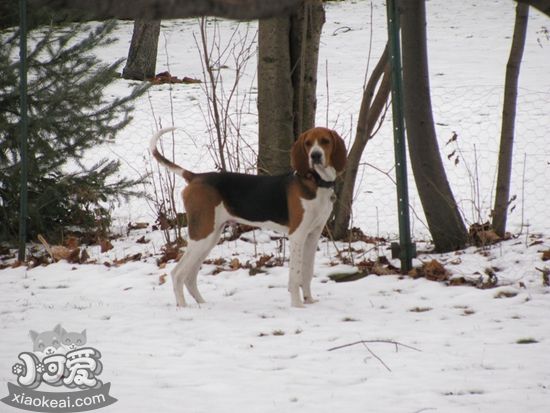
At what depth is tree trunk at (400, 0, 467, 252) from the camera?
6543 millimetres

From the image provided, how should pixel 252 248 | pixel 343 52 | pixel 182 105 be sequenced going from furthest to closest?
1. pixel 343 52
2. pixel 182 105
3. pixel 252 248

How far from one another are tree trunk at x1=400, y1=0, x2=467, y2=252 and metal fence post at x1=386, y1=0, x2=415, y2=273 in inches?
15.0

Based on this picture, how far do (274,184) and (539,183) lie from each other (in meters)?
5.80

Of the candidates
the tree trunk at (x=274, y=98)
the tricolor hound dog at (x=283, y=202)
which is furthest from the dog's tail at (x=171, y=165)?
the tree trunk at (x=274, y=98)

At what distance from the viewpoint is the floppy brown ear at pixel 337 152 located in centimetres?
546

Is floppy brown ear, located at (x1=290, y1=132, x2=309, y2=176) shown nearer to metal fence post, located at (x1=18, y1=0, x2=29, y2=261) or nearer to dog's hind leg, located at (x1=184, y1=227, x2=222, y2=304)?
dog's hind leg, located at (x1=184, y1=227, x2=222, y2=304)

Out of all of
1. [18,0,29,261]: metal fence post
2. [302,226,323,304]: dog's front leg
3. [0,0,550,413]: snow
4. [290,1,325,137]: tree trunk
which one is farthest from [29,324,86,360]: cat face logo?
[290,1,325,137]: tree trunk

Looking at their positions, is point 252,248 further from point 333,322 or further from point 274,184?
point 333,322

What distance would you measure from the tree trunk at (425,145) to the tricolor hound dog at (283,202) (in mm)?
1400

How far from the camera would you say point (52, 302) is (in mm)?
5879

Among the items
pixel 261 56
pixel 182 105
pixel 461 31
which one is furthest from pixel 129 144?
pixel 461 31

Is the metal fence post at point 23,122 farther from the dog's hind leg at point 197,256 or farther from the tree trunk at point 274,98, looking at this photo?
the dog's hind leg at point 197,256

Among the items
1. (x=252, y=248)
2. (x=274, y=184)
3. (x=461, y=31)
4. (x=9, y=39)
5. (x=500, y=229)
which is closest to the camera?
(x=274, y=184)
